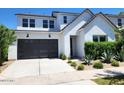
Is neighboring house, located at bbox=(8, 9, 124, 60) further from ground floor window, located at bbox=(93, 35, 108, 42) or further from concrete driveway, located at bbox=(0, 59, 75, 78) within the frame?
concrete driveway, located at bbox=(0, 59, 75, 78)

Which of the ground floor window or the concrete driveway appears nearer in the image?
the concrete driveway

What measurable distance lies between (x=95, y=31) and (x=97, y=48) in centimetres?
240

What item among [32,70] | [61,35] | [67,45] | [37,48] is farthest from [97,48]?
[32,70]

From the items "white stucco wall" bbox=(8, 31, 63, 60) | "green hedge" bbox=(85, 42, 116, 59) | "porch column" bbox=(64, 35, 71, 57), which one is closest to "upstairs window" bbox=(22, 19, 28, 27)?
"white stucco wall" bbox=(8, 31, 63, 60)

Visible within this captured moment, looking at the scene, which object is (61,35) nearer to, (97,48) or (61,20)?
(61,20)

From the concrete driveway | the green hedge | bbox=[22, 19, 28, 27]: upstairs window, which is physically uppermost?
bbox=[22, 19, 28, 27]: upstairs window

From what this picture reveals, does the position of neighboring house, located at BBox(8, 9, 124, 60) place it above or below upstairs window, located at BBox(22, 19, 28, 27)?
below

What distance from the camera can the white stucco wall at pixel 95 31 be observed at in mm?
18266

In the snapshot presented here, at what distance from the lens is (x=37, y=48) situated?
1983 centimetres

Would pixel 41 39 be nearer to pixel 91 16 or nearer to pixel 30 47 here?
pixel 30 47

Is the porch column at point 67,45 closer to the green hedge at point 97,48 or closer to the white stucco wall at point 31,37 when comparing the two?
the white stucco wall at point 31,37

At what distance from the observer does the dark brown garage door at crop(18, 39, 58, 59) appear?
759 inches

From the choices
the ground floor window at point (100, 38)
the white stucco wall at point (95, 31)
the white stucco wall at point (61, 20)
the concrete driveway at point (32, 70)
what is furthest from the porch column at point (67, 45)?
the concrete driveway at point (32, 70)
